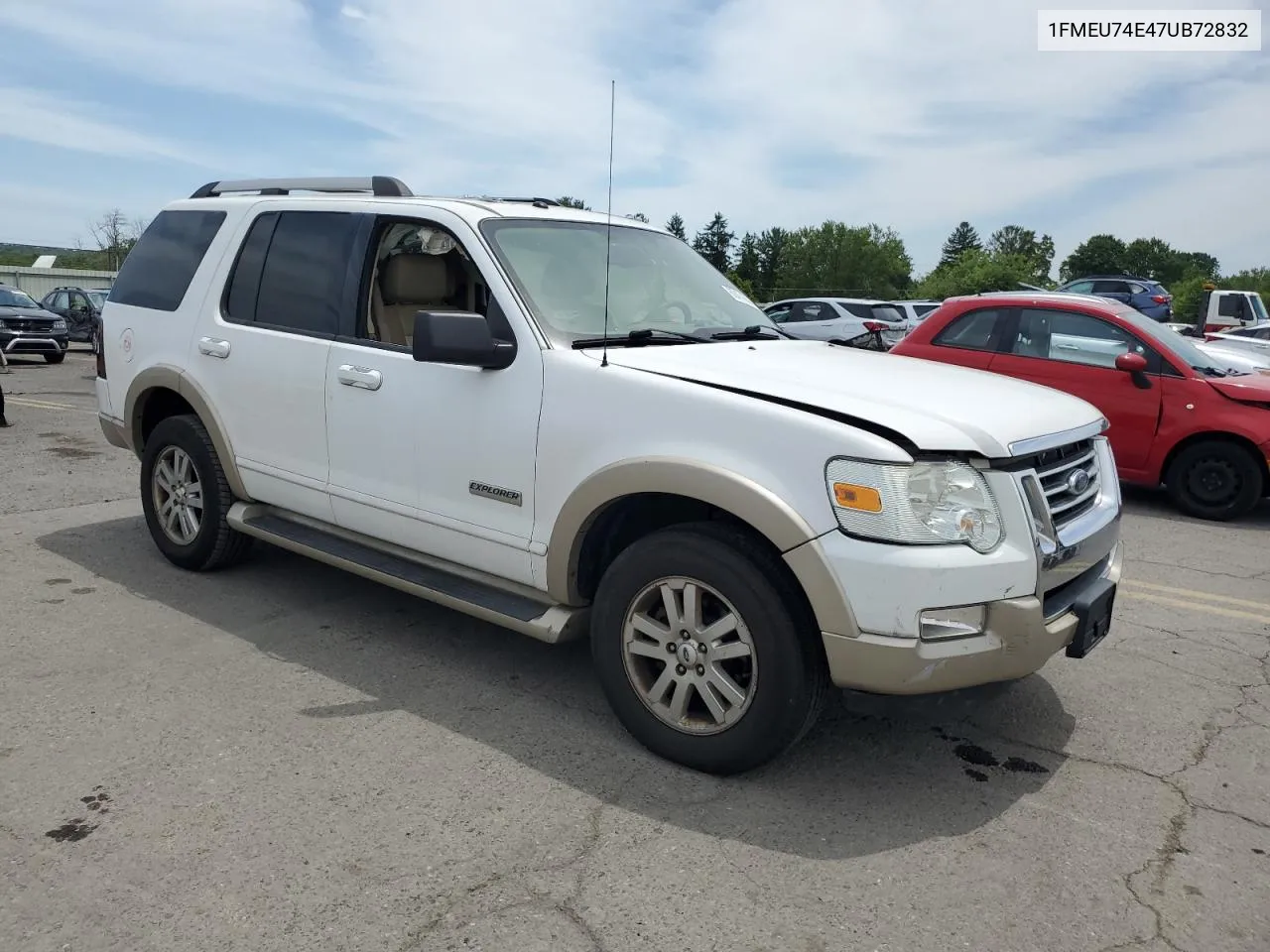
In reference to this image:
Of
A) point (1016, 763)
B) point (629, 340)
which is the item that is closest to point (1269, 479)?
point (1016, 763)

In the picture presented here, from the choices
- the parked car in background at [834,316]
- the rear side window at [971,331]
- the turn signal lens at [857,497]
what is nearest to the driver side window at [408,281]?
the turn signal lens at [857,497]

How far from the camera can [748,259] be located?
135250 mm

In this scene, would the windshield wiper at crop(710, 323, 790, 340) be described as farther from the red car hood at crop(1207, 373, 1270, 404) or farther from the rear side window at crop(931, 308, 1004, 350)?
the red car hood at crop(1207, 373, 1270, 404)

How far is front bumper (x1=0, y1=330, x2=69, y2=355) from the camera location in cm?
1981

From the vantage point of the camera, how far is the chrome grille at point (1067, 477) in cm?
330

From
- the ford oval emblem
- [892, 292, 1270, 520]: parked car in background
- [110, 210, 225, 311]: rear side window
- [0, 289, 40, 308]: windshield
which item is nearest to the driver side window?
[110, 210, 225, 311]: rear side window

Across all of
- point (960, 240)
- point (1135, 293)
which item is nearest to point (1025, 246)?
point (960, 240)

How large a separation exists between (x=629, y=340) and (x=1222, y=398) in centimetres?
604

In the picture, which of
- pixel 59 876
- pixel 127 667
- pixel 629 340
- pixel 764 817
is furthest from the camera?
pixel 127 667

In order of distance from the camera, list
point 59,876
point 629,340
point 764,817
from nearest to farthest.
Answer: point 59,876 < point 764,817 < point 629,340

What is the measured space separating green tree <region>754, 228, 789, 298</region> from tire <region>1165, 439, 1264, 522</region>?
5083 inches

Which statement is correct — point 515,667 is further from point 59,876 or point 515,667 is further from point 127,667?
point 59,876

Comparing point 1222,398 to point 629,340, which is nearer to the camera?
point 629,340

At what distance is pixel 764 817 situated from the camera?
319 centimetres
